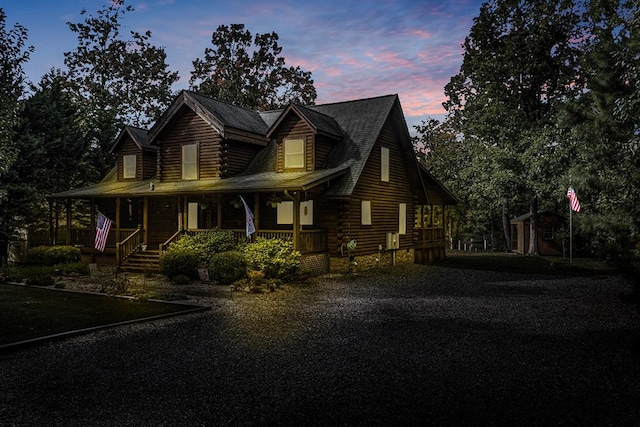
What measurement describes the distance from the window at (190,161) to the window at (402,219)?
11603mm

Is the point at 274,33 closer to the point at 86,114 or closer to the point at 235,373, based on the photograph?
the point at 86,114

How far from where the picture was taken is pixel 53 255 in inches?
945

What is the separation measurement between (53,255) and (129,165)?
748cm

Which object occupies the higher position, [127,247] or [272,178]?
[272,178]

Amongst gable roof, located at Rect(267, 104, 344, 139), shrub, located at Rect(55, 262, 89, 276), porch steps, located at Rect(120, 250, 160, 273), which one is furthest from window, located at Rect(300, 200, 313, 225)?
shrub, located at Rect(55, 262, 89, 276)

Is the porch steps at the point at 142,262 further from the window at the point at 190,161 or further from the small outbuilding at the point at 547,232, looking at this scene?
the small outbuilding at the point at 547,232

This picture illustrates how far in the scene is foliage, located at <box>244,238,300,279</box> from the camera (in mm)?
18844

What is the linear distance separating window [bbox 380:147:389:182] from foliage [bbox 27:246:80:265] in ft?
52.7

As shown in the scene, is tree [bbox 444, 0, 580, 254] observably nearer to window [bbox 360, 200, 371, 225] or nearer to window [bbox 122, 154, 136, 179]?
window [bbox 360, 200, 371, 225]

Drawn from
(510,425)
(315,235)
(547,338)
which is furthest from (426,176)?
(510,425)

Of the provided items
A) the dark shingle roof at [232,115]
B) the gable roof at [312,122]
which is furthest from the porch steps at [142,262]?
the gable roof at [312,122]

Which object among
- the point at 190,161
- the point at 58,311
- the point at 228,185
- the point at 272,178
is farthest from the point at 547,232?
the point at 58,311

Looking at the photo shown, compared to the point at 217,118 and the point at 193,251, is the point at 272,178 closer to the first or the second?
the point at 217,118

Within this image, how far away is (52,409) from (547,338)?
8689 millimetres
